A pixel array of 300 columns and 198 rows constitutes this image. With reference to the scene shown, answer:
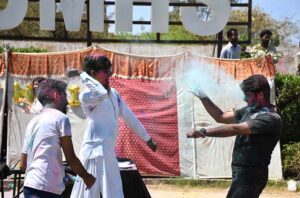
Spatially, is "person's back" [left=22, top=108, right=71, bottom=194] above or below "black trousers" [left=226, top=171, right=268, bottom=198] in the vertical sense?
above

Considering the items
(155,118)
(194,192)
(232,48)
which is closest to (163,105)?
(155,118)

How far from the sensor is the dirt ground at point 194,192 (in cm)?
1019

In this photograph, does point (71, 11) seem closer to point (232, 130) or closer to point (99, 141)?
point (99, 141)

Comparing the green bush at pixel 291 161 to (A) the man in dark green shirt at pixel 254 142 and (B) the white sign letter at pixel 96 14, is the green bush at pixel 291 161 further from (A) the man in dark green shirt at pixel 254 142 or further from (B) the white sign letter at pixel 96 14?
(A) the man in dark green shirt at pixel 254 142

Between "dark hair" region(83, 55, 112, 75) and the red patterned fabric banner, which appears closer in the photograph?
"dark hair" region(83, 55, 112, 75)

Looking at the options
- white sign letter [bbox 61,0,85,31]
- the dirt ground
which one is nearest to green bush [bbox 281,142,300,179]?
the dirt ground

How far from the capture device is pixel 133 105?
1110 centimetres

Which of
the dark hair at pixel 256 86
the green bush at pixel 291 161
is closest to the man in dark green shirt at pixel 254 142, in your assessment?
the dark hair at pixel 256 86

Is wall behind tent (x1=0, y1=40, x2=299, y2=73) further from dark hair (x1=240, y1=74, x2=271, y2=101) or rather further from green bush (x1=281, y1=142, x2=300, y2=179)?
dark hair (x1=240, y1=74, x2=271, y2=101)

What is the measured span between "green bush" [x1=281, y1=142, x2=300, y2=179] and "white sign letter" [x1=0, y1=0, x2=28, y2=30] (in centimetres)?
583

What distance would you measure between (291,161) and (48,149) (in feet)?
23.6

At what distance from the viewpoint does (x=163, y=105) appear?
36.6 ft

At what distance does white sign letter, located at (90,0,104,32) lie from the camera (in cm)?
1281

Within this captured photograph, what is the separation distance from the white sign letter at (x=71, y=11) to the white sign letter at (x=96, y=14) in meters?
0.25
